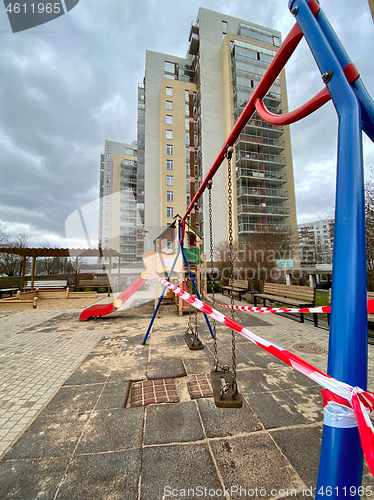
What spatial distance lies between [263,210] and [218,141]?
1153 centimetres

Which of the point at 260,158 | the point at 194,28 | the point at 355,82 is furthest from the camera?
the point at 194,28

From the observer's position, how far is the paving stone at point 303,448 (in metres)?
1.71

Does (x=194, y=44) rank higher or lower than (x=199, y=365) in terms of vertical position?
higher

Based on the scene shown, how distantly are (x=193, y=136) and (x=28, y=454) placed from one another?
3480 cm

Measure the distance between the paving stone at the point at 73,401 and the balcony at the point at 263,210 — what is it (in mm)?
28063

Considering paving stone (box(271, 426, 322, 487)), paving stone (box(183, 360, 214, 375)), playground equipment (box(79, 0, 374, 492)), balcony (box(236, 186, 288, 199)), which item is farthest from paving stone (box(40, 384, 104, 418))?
balcony (box(236, 186, 288, 199))

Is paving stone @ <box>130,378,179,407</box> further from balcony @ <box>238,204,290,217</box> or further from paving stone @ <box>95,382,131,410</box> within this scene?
balcony @ <box>238,204,290,217</box>

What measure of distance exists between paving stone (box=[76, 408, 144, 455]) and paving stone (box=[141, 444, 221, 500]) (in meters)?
0.24

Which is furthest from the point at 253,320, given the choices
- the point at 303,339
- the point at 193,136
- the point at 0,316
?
the point at 193,136

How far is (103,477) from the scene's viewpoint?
1692 mm

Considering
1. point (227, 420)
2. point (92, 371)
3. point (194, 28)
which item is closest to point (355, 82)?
point (227, 420)

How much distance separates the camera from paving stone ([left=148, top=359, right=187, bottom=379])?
3320mm

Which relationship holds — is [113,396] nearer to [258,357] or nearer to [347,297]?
[258,357]

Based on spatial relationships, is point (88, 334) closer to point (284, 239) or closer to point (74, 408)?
Answer: point (74, 408)
